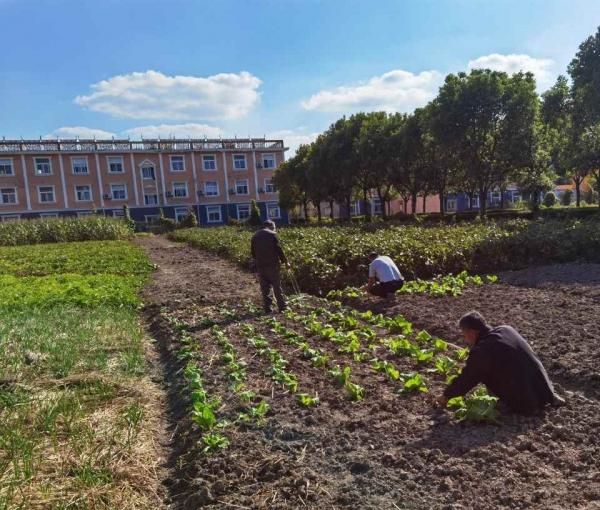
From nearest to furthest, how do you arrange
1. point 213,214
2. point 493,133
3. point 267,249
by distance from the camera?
point 267,249 < point 493,133 < point 213,214

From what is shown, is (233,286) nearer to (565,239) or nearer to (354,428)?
(354,428)

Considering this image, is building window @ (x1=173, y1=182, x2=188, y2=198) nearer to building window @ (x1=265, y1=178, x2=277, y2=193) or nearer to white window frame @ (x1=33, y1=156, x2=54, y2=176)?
building window @ (x1=265, y1=178, x2=277, y2=193)

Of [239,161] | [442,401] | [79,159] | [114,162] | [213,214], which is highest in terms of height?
[79,159]

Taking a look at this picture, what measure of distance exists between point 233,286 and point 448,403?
8.68 m

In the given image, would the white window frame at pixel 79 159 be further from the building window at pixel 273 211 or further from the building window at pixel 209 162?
the building window at pixel 273 211

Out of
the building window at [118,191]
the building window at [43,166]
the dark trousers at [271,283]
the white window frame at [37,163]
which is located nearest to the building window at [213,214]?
the building window at [118,191]

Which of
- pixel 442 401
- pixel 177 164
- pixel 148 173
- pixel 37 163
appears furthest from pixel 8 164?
pixel 442 401

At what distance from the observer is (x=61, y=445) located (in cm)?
409

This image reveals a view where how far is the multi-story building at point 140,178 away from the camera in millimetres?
54781

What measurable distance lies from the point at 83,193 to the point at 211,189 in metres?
14.9

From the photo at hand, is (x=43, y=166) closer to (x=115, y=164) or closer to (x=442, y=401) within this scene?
(x=115, y=164)

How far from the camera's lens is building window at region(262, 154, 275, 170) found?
63.3 m

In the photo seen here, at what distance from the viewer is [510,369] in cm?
414

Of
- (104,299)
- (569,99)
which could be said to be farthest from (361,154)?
(104,299)
